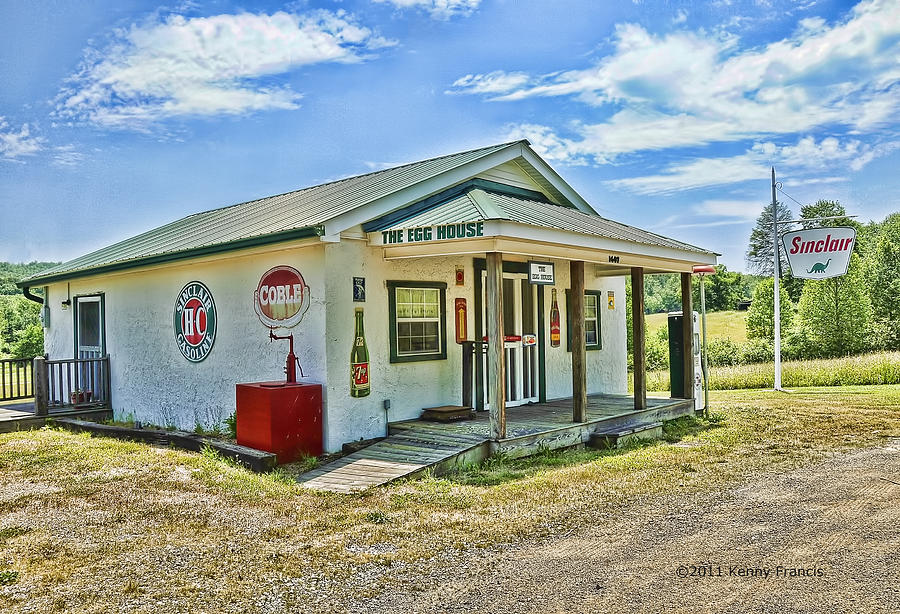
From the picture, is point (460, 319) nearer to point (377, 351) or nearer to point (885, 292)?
point (377, 351)

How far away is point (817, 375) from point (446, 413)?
1381 centimetres

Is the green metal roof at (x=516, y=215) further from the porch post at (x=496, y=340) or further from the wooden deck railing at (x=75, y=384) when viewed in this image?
the wooden deck railing at (x=75, y=384)

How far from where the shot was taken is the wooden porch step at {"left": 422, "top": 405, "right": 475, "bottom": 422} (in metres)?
9.67

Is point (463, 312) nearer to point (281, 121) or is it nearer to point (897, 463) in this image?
point (897, 463)

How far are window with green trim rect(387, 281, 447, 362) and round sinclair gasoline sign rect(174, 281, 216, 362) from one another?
2.93m

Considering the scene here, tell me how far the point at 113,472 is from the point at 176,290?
12.9 ft

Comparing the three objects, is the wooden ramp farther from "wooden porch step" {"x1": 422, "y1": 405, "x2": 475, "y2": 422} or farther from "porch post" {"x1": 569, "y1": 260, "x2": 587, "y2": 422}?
"porch post" {"x1": 569, "y1": 260, "x2": 587, "y2": 422}

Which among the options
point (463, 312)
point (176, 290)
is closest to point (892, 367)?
point (463, 312)

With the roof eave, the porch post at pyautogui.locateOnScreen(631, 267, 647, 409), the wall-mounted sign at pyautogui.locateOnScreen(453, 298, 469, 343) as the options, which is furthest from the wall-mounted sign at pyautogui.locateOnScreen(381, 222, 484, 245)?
the porch post at pyautogui.locateOnScreen(631, 267, 647, 409)

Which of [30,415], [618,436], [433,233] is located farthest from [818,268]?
[30,415]

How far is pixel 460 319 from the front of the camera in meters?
10.6

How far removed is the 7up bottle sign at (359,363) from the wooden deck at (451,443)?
72cm

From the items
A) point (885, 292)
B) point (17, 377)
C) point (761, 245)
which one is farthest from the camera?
point (761, 245)

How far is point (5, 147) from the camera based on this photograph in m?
40.9
